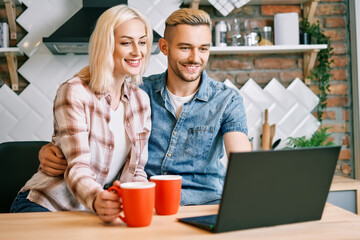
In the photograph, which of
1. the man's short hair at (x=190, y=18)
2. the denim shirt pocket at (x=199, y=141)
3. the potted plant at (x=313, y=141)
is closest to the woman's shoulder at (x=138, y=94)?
the denim shirt pocket at (x=199, y=141)

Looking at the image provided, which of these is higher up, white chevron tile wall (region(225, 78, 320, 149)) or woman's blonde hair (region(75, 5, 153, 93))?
woman's blonde hair (region(75, 5, 153, 93))

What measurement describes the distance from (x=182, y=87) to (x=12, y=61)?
1.42 m

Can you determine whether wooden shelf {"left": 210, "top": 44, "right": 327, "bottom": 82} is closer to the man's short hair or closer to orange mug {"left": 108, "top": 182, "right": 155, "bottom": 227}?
the man's short hair

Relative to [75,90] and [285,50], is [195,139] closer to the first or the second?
[75,90]

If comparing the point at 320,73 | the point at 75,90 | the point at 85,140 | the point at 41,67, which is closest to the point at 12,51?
the point at 41,67

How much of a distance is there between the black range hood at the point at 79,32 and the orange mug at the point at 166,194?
142cm

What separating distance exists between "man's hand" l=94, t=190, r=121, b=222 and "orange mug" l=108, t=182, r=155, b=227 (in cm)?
3

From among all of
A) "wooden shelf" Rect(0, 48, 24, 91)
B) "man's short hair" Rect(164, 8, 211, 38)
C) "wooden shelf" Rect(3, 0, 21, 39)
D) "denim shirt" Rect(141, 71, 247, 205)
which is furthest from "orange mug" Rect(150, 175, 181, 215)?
"wooden shelf" Rect(3, 0, 21, 39)

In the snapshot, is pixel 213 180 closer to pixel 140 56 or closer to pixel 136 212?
pixel 140 56

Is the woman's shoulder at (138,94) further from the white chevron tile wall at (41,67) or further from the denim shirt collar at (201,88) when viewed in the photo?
the white chevron tile wall at (41,67)

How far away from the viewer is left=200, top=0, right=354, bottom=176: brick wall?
290 centimetres

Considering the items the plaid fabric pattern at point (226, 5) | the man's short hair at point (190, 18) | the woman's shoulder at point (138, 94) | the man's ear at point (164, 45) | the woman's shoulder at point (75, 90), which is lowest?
the woman's shoulder at point (138, 94)

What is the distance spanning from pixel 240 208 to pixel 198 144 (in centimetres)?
78

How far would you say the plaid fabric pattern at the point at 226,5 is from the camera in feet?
8.85
